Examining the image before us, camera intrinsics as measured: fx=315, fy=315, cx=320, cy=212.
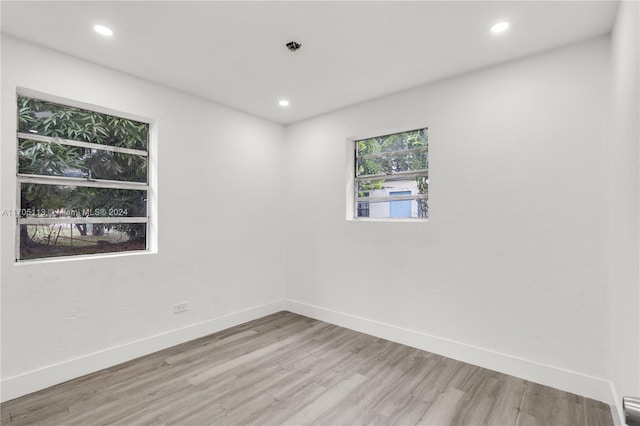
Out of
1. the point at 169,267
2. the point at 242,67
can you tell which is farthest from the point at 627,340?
the point at 169,267

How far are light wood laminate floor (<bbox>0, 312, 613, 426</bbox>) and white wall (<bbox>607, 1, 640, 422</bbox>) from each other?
589 millimetres

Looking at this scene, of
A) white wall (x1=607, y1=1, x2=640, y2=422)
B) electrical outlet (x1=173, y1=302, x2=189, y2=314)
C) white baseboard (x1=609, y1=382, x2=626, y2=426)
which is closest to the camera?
white wall (x1=607, y1=1, x2=640, y2=422)

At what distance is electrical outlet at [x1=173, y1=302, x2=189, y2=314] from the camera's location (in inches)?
128

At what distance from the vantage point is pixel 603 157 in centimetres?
228

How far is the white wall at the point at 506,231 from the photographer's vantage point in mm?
2342

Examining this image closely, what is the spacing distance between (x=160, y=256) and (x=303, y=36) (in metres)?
2.41

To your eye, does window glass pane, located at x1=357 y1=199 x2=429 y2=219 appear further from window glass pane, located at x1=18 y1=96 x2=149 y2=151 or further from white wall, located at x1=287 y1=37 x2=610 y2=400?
window glass pane, located at x1=18 y1=96 x2=149 y2=151

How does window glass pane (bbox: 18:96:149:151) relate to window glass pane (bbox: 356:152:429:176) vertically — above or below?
above

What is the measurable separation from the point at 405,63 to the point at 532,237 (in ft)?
5.88

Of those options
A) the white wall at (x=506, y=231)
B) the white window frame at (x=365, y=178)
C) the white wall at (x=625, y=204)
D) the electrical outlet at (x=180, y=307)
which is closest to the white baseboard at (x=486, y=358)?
the white wall at (x=506, y=231)

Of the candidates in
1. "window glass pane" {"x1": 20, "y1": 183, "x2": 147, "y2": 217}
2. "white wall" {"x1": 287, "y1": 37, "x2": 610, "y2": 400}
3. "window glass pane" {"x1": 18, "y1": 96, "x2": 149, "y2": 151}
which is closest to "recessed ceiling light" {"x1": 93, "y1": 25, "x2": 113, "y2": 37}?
"window glass pane" {"x1": 18, "y1": 96, "x2": 149, "y2": 151}

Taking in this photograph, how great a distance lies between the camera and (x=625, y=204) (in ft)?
5.91

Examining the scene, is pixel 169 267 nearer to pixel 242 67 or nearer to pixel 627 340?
pixel 242 67

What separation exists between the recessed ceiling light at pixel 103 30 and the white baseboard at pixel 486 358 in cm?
342
